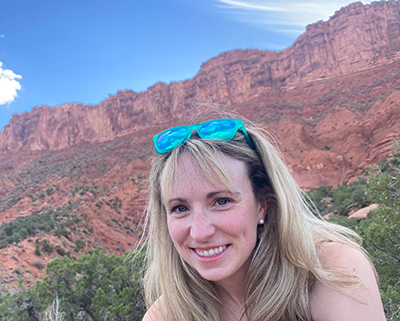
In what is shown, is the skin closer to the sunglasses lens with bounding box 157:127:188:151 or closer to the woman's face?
the woman's face

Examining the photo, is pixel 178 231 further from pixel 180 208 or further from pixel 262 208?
pixel 262 208

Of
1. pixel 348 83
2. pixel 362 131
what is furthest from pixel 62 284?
pixel 348 83

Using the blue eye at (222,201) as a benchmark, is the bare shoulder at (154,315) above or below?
below

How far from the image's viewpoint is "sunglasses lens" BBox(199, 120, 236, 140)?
144 centimetres

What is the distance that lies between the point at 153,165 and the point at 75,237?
19878mm

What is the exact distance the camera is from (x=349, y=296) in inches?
44.8

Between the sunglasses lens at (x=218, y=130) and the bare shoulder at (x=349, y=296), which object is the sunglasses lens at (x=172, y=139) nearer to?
the sunglasses lens at (x=218, y=130)

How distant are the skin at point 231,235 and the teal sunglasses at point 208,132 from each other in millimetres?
131

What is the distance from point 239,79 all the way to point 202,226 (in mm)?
70052

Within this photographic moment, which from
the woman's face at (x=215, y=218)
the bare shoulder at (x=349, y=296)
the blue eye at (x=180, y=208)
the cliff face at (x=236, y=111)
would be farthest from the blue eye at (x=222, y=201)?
the cliff face at (x=236, y=111)

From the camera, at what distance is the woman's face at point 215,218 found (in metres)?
1.29

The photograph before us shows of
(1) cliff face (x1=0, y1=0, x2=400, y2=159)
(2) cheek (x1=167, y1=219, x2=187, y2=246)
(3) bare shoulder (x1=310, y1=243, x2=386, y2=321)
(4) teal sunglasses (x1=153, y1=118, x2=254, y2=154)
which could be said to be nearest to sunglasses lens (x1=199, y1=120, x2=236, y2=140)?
(4) teal sunglasses (x1=153, y1=118, x2=254, y2=154)

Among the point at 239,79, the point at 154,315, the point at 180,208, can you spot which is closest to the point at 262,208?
the point at 180,208

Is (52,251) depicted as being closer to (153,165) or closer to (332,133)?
(153,165)
